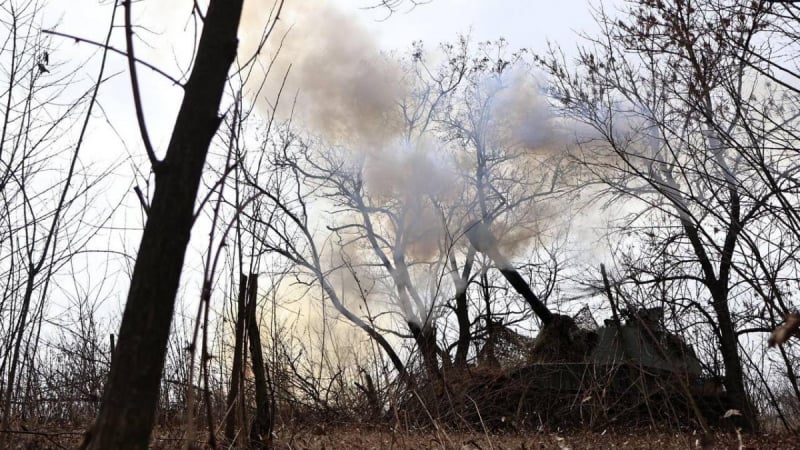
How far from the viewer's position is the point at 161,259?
61.9 inches

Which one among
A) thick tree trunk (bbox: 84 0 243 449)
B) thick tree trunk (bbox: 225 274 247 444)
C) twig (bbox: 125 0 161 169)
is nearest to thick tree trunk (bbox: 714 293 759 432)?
thick tree trunk (bbox: 225 274 247 444)

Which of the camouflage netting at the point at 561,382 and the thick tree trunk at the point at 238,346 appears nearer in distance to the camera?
the thick tree trunk at the point at 238,346

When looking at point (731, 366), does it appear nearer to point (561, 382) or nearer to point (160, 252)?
point (561, 382)

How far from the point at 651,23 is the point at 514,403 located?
32.7 ft

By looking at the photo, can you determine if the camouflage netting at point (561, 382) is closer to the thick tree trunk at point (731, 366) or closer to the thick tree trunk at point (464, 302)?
the thick tree trunk at point (731, 366)

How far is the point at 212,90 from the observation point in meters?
1.74

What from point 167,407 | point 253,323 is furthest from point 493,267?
point 253,323

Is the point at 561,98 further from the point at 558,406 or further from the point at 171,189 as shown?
the point at 171,189

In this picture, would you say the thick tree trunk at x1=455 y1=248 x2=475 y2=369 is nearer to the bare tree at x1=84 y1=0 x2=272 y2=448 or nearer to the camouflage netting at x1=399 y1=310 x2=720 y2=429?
the camouflage netting at x1=399 y1=310 x2=720 y2=429

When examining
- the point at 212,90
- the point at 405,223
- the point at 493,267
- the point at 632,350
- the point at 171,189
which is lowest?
the point at 171,189

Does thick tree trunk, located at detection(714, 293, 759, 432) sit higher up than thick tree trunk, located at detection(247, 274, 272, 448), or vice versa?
thick tree trunk, located at detection(714, 293, 759, 432)

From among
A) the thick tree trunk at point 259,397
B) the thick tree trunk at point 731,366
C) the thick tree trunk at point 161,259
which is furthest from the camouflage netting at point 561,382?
the thick tree trunk at point 161,259

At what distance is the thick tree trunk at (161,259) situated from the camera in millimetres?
1481

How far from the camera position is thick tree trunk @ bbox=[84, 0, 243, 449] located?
148cm
